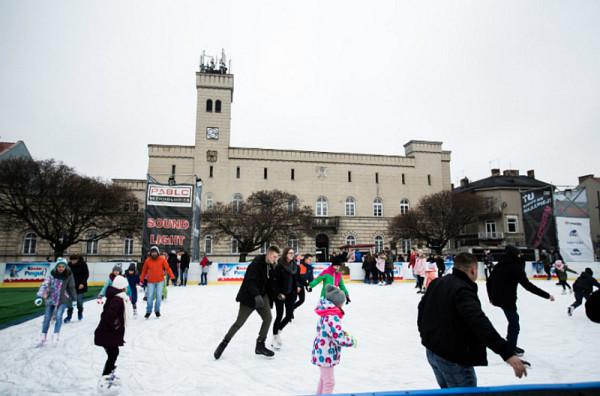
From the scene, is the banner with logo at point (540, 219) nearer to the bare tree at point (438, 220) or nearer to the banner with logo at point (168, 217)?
the bare tree at point (438, 220)

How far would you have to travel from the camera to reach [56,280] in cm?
704

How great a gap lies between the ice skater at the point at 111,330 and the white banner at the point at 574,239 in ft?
79.4

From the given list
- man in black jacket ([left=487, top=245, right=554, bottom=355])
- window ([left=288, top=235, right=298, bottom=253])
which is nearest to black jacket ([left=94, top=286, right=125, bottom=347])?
man in black jacket ([left=487, top=245, right=554, bottom=355])

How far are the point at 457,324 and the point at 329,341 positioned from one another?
4.25 feet

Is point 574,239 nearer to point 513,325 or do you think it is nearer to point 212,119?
point 513,325

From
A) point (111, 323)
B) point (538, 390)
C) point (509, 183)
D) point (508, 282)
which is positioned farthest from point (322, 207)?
point (538, 390)

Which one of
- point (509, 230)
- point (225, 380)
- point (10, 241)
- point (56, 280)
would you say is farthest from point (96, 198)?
point (509, 230)

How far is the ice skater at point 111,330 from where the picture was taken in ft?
14.6

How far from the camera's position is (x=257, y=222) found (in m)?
34.7

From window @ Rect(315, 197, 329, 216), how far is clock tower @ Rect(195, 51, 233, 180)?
1223cm

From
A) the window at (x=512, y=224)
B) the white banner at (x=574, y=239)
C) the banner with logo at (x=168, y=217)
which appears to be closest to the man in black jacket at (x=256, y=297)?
the banner with logo at (x=168, y=217)

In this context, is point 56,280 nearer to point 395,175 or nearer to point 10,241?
point 10,241

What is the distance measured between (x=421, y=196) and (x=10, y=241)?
44539 mm

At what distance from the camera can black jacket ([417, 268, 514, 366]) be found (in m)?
2.77
